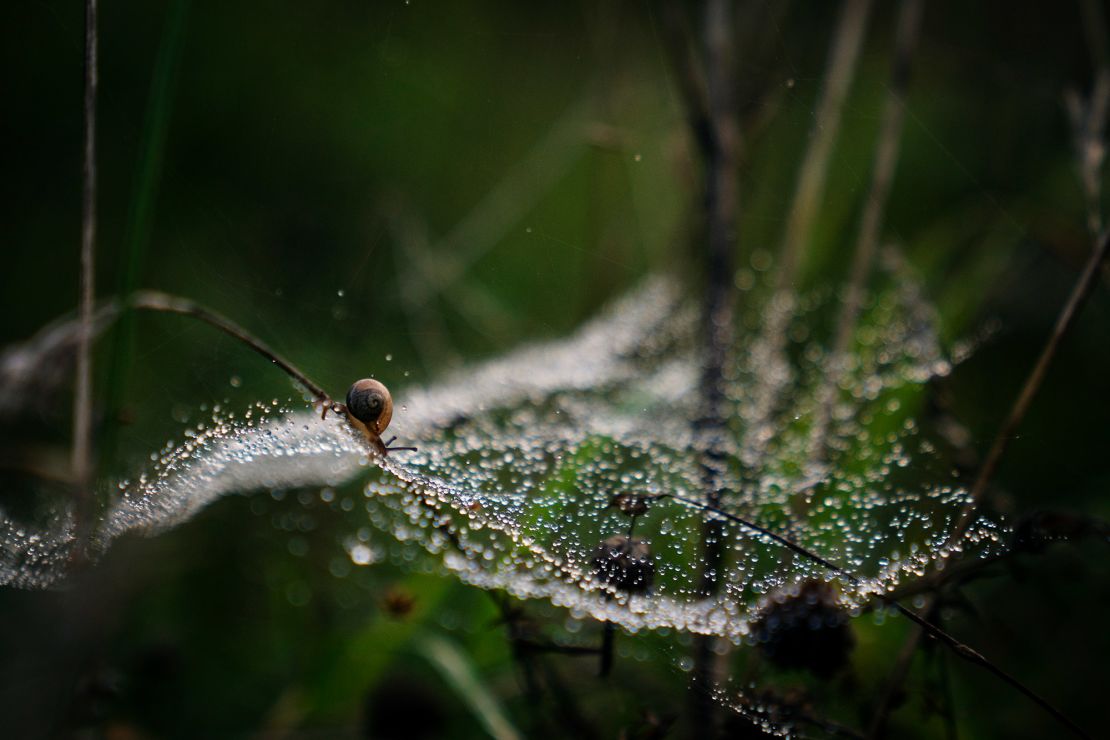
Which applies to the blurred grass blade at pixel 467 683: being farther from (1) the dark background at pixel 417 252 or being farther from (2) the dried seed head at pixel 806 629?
(2) the dried seed head at pixel 806 629

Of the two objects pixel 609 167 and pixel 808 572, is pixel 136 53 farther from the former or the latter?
pixel 808 572

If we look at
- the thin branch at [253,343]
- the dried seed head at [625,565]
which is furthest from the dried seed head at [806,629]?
the thin branch at [253,343]

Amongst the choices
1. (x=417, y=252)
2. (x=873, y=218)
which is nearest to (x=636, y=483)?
(x=873, y=218)

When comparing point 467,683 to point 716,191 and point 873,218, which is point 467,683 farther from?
point 873,218

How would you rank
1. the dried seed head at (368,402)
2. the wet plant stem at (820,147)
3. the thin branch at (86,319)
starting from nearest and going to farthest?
the dried seed head at (368,402)
the thin branch at (86,319)
the wet plant stem at (820,147)

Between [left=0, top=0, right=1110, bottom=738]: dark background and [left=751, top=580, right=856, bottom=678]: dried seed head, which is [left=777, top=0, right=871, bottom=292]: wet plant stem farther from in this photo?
[left=751, top=580, right=856, bottom=678]: dried seed head
